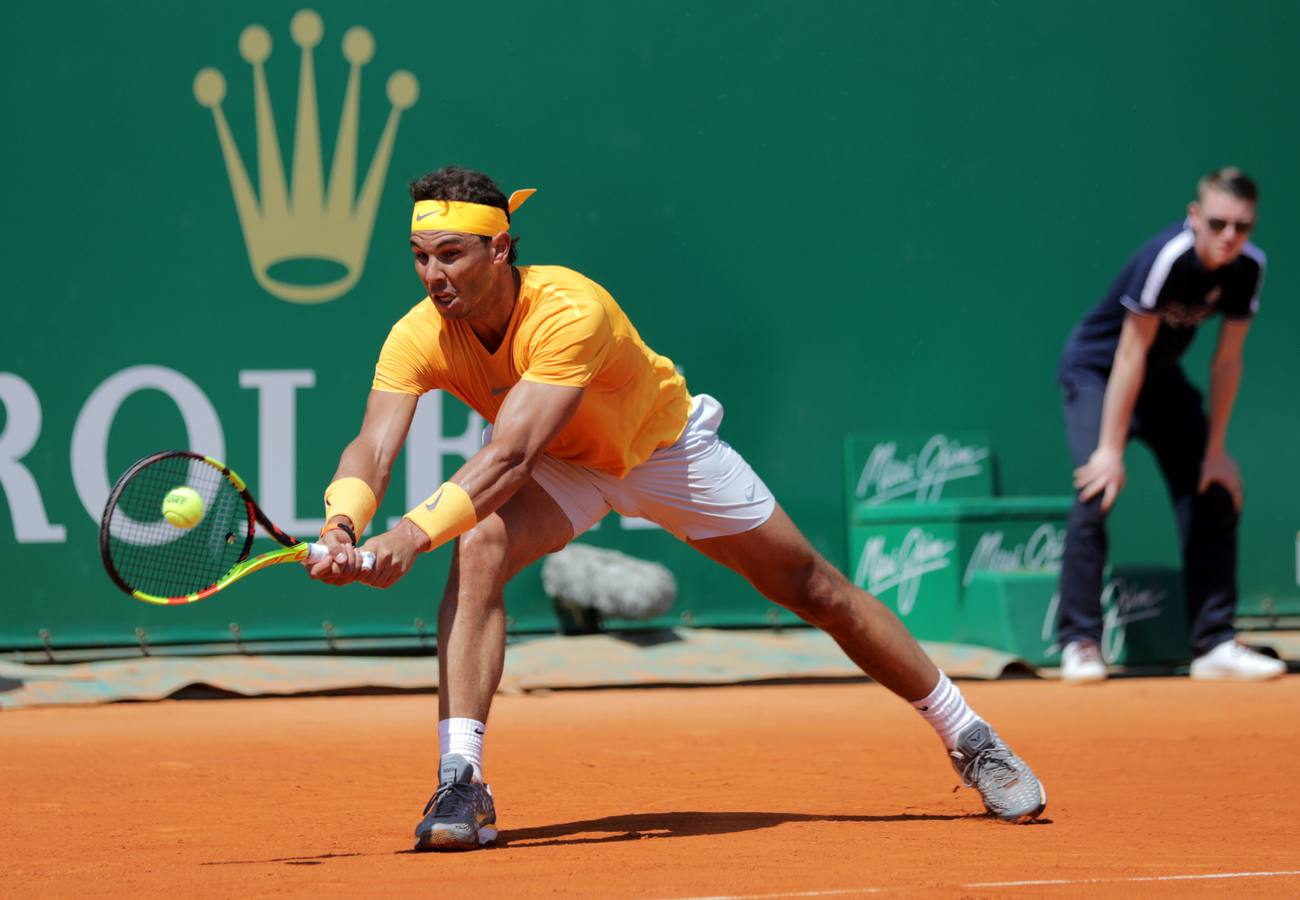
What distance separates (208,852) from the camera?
12.0ft

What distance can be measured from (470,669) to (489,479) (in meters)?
0.42

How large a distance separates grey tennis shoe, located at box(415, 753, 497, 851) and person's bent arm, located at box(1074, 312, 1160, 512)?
394cm

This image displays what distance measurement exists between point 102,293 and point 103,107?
2.51ft

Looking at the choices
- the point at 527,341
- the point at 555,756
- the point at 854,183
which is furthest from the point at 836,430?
the point at 527,341

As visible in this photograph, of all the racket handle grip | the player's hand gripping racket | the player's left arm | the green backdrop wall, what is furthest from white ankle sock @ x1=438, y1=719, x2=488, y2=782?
the player's left arm

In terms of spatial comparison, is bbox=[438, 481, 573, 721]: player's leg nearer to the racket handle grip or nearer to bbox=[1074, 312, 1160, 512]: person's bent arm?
the racket handle grip

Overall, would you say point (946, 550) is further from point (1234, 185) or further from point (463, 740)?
point (463, 740)

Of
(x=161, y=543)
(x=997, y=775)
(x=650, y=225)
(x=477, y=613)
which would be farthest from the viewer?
(x=650, y=225)

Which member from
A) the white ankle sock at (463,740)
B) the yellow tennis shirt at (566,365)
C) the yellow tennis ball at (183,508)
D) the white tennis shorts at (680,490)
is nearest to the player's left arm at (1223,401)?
the white tennis shorts at (680,490)

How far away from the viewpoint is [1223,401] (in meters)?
6.99

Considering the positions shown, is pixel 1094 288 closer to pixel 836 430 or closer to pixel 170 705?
pixel 836 430

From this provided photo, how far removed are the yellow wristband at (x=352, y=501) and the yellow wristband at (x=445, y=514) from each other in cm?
13

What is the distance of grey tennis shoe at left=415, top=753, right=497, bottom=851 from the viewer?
353cm

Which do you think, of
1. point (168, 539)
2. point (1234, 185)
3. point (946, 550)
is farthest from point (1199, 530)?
point (168, 539)
